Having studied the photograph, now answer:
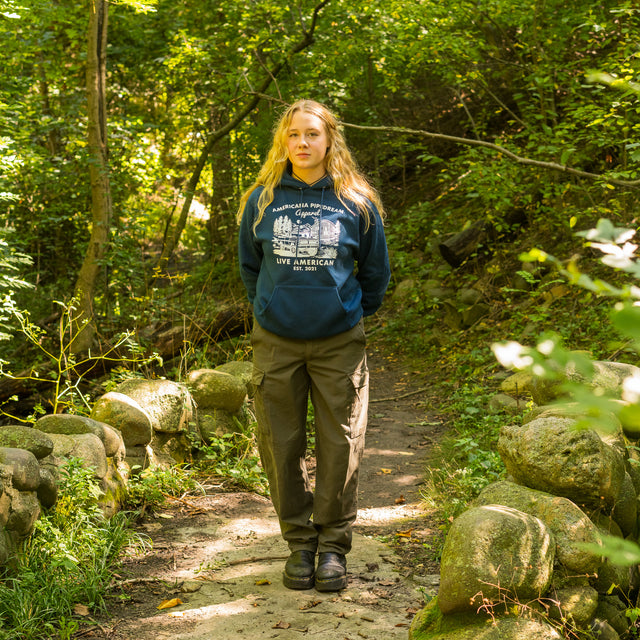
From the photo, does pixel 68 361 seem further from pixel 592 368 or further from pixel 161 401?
pixel 592 368

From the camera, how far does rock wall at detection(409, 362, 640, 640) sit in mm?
2408

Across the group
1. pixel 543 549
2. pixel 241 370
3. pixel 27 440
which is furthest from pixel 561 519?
pixel 241 370

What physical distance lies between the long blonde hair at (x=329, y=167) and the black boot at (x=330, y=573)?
5.08 feet

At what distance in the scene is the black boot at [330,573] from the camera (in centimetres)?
305

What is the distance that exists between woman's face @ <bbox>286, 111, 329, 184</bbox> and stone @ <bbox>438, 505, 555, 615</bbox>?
167 cm

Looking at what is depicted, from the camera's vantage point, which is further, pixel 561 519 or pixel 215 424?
pixel 215 424

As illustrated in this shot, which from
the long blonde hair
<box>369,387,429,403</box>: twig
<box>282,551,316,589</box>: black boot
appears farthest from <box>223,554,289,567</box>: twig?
<box>369,387,429,403</box>: twig

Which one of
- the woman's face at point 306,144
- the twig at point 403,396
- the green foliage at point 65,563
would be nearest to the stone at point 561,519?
the woman's face at point 306,144

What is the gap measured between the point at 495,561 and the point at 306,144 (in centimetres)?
190

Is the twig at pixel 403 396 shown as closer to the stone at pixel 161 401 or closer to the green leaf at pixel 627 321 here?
the stone at pixel 161 401

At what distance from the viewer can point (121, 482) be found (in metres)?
3.87

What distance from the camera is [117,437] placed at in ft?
13.0

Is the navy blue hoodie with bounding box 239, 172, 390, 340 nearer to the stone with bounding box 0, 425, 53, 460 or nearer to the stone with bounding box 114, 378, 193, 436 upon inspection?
the stone with bounding box 0, 425, 53, 460

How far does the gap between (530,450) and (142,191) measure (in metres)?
6.41
